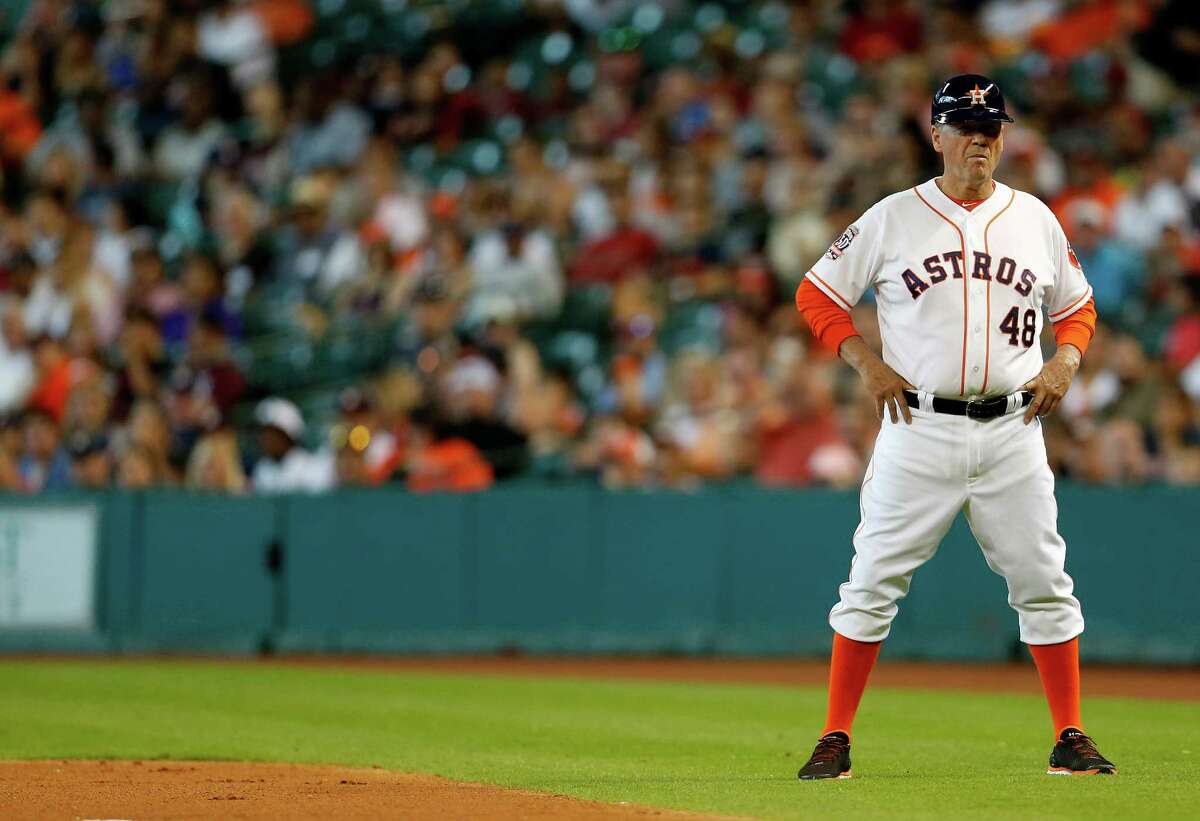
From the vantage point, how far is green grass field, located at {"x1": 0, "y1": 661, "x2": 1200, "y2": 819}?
5762 millimetres

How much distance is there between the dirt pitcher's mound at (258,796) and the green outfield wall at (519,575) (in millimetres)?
6393

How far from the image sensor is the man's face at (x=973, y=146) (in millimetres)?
6074

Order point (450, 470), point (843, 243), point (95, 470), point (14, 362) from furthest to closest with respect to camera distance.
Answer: point (14, 362) < point (95, 470) < point (450, 470) < point (843, 243)

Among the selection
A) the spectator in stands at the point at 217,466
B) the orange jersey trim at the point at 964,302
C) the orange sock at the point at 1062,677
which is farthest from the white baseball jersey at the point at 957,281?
the spectator in stands at the point at 217,466

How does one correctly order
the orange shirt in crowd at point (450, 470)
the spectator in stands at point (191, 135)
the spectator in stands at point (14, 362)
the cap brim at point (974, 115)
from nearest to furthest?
1. the cap brim at point (974, 115)
2. the orange shirt in crowd at point (450, 470)
3. the spectator in stands at point (14, 362)
4. the spectator in stands at point (191, 135)

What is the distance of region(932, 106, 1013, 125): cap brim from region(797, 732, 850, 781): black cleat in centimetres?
200

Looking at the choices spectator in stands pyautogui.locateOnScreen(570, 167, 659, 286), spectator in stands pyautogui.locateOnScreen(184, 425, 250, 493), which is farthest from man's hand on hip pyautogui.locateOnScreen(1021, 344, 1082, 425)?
spectator in stands pyautogui.locateOnScreen(570, 167, 659, 286)

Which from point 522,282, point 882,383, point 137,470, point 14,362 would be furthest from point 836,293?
point 14,362

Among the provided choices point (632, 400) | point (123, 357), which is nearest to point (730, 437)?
point (632, 400)

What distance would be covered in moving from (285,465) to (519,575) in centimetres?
203

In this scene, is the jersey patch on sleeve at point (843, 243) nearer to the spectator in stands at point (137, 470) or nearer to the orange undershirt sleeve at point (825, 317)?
the orange undershirt sleeve at point (825, 317)

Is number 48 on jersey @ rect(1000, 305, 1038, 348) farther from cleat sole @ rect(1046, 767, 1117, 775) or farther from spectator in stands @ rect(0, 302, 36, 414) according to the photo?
spectator in stands @ rect(0, 302, 36, 414)

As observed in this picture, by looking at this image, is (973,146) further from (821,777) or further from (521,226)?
(521,226)

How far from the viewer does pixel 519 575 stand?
1352 cm
